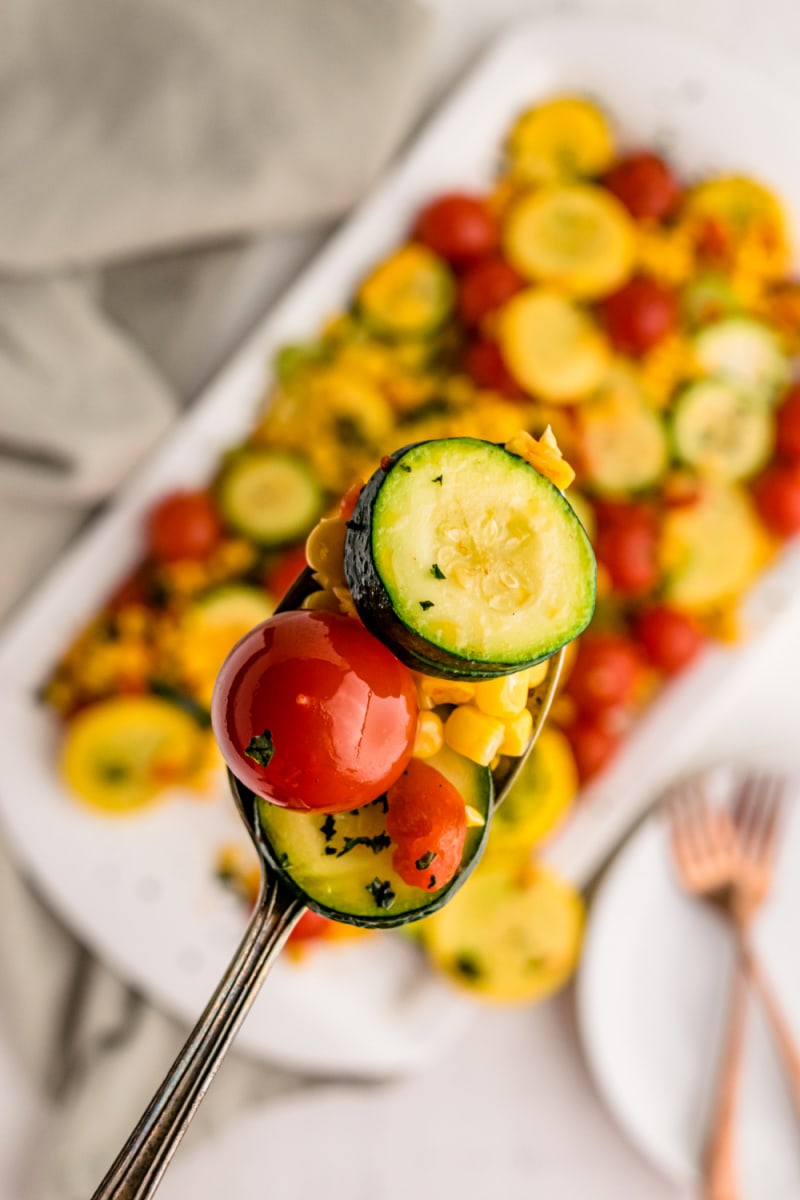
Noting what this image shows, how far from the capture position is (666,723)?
2338 millimetres

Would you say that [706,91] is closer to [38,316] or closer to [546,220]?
[546,220]

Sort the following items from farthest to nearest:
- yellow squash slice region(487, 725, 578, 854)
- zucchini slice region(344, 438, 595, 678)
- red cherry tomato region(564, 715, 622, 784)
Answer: red cherry tomato region(564, 715, 622, 784) → yellow squash slice region(487, 725, 578, 854) → zucchini slice region(344, 438, 595, 678)

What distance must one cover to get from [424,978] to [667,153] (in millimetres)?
1989

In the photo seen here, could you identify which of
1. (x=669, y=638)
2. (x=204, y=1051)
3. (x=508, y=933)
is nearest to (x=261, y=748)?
(x=204, y=1051)

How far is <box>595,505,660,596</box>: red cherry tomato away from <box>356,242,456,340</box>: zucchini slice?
24.3 inches

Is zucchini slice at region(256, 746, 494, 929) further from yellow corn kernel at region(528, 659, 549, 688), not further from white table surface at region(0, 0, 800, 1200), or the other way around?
white table surface at region(0, 0, 800, 1200)

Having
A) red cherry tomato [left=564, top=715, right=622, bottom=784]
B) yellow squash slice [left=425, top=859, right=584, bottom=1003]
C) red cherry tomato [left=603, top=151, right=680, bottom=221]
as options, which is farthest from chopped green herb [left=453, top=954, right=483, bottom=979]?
red cherry tomato [left=603, top=151, right=680, bottom=221]

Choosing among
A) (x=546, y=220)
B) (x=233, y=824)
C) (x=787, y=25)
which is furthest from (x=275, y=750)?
(x=787, y=25)

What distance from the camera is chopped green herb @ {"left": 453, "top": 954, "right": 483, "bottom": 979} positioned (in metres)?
2.27

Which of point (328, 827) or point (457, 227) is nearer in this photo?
point (328, 827)

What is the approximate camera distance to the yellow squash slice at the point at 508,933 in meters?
2.26

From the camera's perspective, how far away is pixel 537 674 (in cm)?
110

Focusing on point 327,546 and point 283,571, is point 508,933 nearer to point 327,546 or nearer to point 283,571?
point 283,571

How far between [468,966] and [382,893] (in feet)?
4.48
